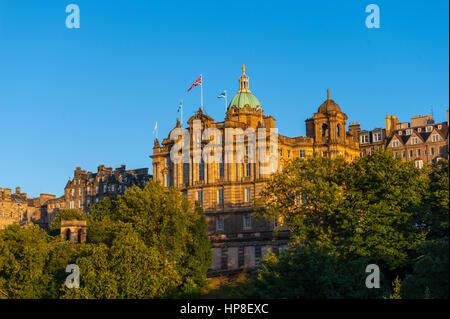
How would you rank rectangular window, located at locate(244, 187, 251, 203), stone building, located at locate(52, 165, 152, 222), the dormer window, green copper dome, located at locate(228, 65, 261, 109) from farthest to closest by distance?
stone building, located at locate(52, 165, 152, 222)
the dormer window
green copper dome, located at locate(228, 65, 261, 109)
rectangular window, located at locate(244, 187, 251, 203)

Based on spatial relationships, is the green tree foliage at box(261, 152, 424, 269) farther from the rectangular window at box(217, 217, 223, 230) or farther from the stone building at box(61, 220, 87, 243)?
the stone building at box(61, 220, 87, 243)

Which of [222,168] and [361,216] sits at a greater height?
[222,168]

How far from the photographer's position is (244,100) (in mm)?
125250

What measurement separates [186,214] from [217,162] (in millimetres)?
23611

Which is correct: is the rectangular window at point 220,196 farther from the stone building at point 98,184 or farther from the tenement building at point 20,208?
the tenement building at point 20,208

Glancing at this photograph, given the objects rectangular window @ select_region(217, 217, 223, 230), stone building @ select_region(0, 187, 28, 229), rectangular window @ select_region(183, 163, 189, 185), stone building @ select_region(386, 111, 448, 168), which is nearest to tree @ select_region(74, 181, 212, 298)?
rectangular window @ select_region(217, 217, 223, 230)

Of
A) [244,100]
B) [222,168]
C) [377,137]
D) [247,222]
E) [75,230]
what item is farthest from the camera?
[377,137]

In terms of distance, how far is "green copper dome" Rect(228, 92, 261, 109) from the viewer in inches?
4909

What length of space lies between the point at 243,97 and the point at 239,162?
50.2 feet

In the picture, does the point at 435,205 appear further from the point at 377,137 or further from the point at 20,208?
the point at 20,208

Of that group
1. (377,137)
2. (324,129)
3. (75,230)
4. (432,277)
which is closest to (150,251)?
(432,277)

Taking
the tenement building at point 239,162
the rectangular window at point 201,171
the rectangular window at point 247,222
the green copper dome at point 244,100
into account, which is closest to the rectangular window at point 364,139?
the tenement building at point 239,162
